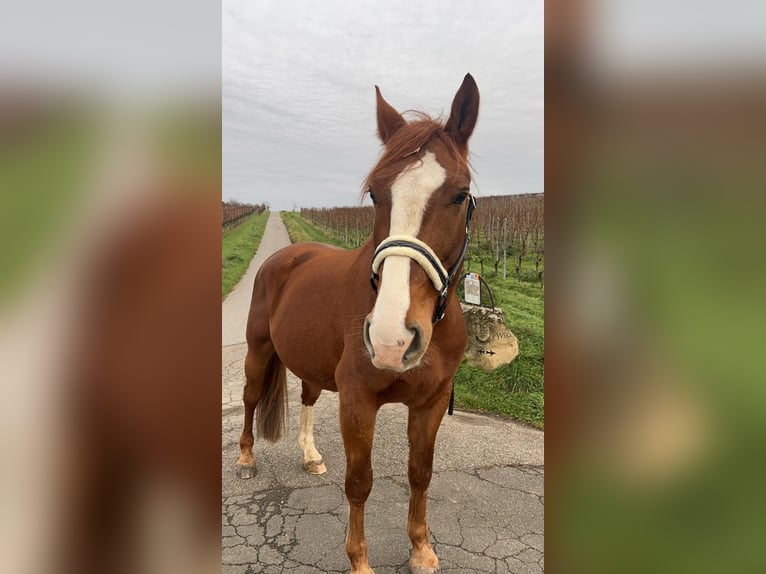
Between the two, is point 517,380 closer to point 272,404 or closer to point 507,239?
point 272,404

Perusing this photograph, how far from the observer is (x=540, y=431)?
4129mm

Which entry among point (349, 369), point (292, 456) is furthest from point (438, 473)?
point (349, 369)

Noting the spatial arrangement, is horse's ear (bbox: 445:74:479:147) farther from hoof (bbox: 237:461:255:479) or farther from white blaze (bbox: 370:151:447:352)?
hoof (bbox: 237:461:255:479)

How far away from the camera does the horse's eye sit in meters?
1.56

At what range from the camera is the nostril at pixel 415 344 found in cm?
134

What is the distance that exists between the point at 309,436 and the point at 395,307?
2489mm

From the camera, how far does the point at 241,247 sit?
12375 mm

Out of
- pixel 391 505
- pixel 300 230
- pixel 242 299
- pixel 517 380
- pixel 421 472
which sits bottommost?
pixel 391 505

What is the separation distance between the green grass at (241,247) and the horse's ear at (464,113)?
7110mm

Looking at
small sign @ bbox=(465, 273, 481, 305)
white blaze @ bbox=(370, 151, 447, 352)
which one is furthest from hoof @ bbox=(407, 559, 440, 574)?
small sign @ bbox=(465, 273, 481, 305)

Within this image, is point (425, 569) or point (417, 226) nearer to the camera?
point (417, 226)

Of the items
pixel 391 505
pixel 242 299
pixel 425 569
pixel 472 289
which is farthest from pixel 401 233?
pixel 242 299
